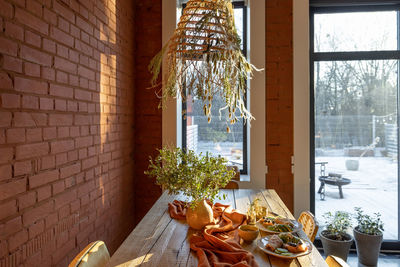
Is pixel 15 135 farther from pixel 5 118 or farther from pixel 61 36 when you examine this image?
pixel 61 36

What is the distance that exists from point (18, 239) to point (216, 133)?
2.30 meters

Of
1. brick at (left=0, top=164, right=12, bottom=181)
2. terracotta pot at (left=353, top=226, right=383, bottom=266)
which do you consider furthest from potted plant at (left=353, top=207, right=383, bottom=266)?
brick at (left=0, top=164, right=12, bottom=181)

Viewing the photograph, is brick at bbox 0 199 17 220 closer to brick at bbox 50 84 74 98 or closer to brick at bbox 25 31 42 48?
brick at bbox 50 84 74 98

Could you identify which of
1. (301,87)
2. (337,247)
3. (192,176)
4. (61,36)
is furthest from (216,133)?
(61,36)

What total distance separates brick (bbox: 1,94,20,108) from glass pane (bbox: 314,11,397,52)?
293 cm

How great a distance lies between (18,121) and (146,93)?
1849 mm

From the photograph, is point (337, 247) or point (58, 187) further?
point (337, 247)

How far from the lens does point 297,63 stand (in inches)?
119

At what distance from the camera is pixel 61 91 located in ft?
5.76

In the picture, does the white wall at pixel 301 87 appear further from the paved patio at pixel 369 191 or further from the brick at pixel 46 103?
the brick at pixel 46 103

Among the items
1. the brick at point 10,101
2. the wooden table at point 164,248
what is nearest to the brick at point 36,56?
the brick at point 10,101

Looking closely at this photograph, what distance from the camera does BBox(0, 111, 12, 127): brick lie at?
1.28 meters

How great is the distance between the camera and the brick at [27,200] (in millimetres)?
1402

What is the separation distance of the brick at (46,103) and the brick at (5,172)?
38 centimetres
